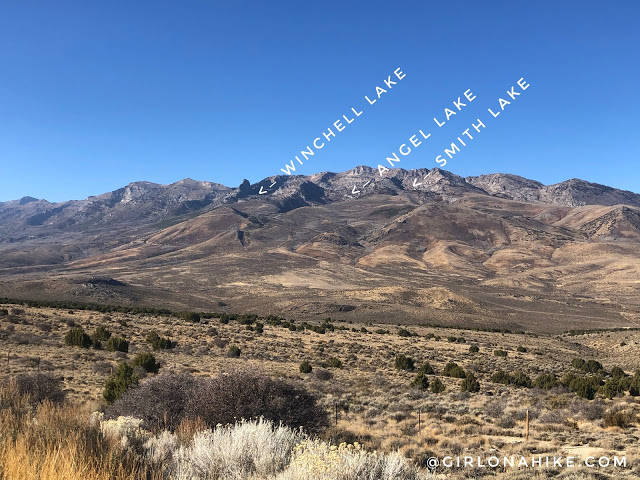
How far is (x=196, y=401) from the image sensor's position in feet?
32.8

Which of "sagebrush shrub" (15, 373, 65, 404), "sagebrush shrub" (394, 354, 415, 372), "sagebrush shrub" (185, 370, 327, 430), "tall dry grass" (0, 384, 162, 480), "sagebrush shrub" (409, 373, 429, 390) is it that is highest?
"tall dry grass" (0, 384, 162, 480)

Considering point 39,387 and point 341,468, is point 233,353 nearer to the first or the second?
point 39,387

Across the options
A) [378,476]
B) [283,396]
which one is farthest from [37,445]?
[283,396]

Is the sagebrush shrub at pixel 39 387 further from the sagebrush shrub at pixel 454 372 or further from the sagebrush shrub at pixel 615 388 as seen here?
the sagebrush shrub at pixel 615 388

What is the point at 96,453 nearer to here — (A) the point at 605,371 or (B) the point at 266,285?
(A) the point at 605,371

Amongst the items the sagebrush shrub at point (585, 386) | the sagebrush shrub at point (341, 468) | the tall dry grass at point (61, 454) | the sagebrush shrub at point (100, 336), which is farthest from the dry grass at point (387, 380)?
the sagebrush shrub at point (341, 468)

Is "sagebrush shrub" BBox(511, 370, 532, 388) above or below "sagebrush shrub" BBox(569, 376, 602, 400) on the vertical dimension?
below

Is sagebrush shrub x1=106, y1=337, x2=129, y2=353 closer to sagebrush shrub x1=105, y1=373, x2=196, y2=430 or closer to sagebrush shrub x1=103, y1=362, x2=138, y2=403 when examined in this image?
sagebrush shrub x1=103, y1=362, x2=138, y2=403

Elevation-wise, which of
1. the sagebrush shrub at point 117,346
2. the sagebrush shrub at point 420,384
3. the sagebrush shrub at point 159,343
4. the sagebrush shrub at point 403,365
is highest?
the sagebrush shrub at point 117,346

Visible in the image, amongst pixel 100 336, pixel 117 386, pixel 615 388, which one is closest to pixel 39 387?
pixel 117 386

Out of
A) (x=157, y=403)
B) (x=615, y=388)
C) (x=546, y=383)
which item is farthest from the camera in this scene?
(x=546, y=383)

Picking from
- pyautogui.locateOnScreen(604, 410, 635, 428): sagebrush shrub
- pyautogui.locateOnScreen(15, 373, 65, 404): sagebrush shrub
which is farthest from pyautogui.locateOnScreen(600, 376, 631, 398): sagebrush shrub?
pyautogui.locateOnScreen(15, 373, 65, 404): sagebrush shrub

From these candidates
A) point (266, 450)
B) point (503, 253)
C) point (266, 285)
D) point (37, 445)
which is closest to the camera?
point (37, 445)

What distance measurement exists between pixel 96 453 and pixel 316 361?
25.0 m
